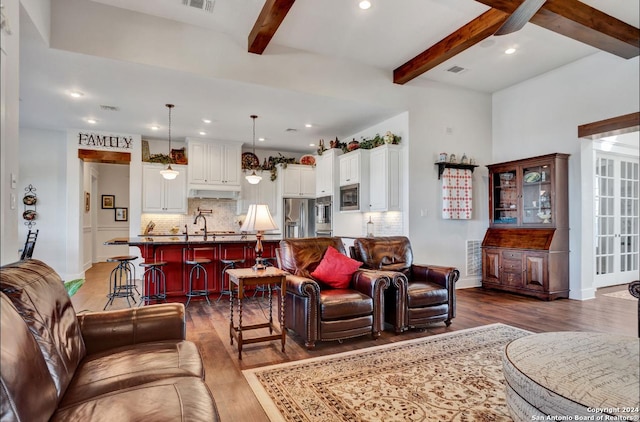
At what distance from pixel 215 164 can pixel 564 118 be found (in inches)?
240

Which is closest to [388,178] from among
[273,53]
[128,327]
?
[273,53]

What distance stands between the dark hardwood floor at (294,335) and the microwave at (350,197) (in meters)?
2.16

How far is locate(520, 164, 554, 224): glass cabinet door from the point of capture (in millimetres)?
5090

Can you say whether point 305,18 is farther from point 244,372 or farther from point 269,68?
point 244,372

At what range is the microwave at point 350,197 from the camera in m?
5.98

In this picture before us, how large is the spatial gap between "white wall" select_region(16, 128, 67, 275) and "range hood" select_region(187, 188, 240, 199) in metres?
2.21

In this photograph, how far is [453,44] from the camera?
165 inches

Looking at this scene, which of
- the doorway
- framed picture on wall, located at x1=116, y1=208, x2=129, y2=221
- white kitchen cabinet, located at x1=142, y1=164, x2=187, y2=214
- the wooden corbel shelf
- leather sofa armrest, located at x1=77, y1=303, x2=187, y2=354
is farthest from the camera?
framed picture on wall, located at x1=116, y1=208, x2=129, y2=221

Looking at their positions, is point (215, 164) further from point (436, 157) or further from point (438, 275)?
point (438, 275)

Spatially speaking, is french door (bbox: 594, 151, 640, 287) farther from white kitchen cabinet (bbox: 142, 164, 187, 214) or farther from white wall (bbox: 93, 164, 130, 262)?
white wall (bbox: 93, 164, 130, 262)

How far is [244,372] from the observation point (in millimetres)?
2584

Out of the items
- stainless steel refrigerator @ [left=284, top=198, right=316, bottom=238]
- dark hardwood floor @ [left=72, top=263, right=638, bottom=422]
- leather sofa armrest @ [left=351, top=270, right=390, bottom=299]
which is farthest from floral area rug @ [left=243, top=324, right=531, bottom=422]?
stainless steel refrigerator @ [left=284, top=198, right=316, bottom=238]

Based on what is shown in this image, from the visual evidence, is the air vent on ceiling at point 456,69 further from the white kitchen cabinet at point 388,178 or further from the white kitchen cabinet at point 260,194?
the white kitchen cabinet at point 260,194

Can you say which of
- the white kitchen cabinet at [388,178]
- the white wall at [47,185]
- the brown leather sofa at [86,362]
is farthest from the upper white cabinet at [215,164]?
the brown leather sofa at [86,362]
